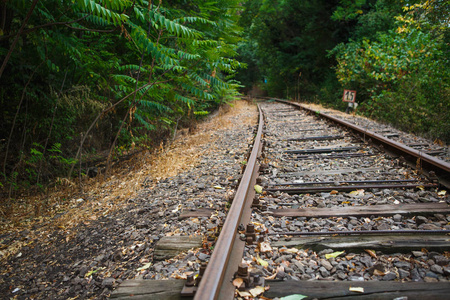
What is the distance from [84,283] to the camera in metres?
2.27

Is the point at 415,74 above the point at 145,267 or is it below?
above

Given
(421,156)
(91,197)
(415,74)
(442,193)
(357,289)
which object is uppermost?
(415,74)

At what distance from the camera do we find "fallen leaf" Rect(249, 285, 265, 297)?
Result: 161 centimetres

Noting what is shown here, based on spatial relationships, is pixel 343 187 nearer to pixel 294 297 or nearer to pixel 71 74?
pixel 294 297

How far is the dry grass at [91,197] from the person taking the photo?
12.0 ft

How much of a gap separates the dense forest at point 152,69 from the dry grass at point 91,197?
0.36 metres

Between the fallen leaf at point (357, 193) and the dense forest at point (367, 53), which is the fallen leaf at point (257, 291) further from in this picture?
the dense forest at point (367, 53)

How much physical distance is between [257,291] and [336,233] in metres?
0.93

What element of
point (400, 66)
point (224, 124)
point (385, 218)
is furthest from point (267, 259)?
point (400, 66)

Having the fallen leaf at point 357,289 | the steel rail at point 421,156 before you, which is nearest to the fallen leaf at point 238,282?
the fallen leaf at point 357,289

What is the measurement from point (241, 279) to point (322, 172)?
7.99ft

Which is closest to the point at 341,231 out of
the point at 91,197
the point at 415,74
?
the point at 91,197

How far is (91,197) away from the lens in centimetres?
446

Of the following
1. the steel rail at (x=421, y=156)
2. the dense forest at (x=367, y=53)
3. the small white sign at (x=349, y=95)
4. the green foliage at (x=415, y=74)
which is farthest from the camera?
the small white sign at (x=349, y=95)
